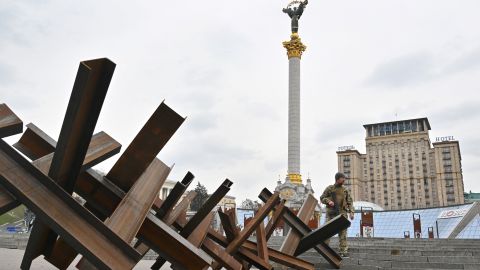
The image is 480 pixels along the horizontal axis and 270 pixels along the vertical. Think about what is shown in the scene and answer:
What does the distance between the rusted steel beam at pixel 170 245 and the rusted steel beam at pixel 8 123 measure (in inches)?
41.4

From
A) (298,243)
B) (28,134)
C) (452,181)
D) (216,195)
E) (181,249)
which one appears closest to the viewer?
(181,249)

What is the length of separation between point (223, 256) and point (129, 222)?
1.60 metres

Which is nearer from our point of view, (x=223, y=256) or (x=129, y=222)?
(x=129, y=222)

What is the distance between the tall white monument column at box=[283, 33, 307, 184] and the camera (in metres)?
57.8

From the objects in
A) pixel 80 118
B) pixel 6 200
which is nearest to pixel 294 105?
pixel 6 200

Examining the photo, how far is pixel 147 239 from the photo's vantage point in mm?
2840

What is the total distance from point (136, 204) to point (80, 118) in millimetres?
660

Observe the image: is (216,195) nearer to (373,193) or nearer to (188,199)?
(188,199)

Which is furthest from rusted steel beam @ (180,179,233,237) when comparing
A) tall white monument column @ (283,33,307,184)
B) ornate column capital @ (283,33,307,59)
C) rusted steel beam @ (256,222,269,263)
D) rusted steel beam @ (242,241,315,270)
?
ornate column capital @ (283,33,307,59)

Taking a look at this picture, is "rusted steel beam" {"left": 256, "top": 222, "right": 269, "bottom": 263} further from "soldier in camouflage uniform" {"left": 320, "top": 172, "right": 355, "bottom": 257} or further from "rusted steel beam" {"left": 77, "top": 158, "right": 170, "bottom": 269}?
"soldier in camouflage uniform" {"left": 320, "top": 172, "right": 355, "bottom": 257}

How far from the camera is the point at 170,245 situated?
283 cm

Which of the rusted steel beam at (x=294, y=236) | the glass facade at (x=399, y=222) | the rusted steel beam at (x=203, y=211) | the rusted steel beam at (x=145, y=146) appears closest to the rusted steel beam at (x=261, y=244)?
the rusted steel beam at (x=294, y=236)

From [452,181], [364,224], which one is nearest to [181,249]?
[364,224]

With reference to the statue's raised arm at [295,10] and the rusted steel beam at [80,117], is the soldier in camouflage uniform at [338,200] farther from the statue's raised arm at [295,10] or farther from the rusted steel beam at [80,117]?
the statue's raised arm at [295,10]
